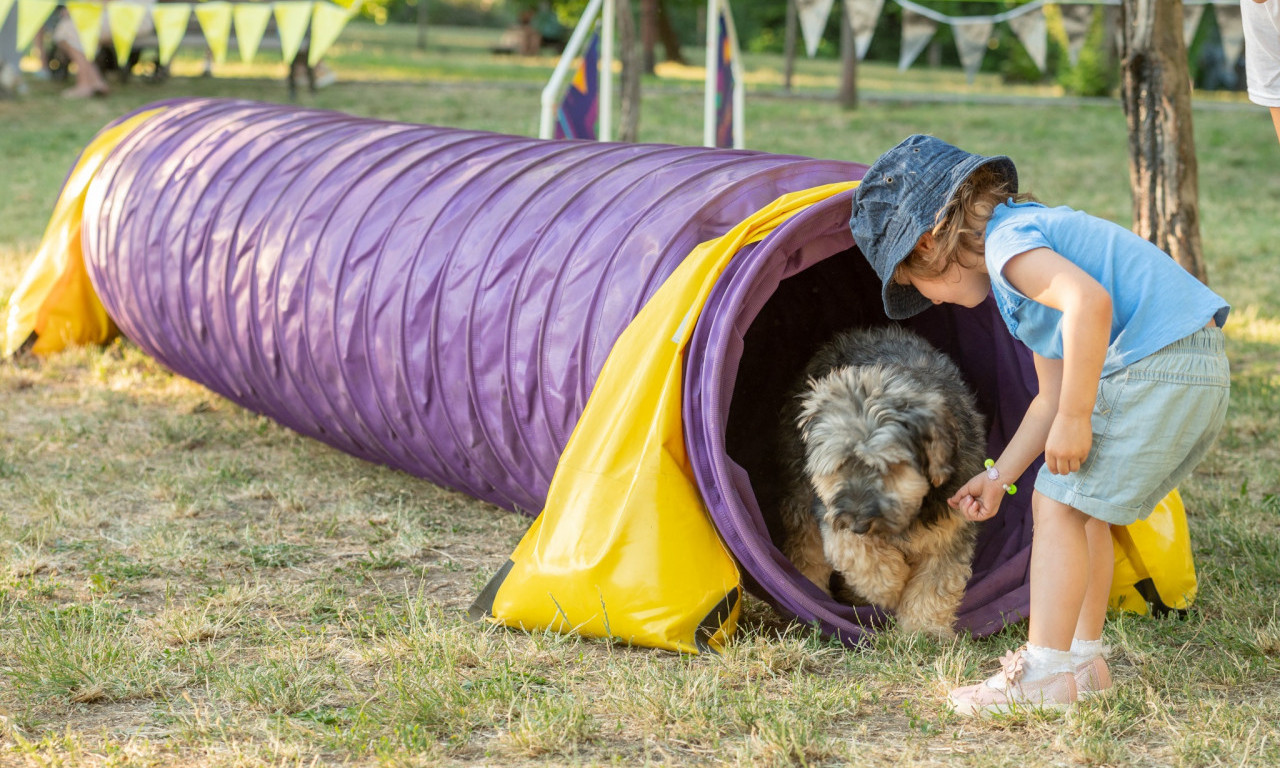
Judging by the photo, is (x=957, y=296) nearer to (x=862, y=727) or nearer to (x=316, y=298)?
(x=862, y=727)

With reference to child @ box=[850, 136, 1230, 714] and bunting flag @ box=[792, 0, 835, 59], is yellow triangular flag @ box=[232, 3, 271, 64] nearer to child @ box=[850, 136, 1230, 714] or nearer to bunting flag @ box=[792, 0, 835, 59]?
bunting flag @ box=[792, 0, 835, 59]

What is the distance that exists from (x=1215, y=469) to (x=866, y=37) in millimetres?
7398

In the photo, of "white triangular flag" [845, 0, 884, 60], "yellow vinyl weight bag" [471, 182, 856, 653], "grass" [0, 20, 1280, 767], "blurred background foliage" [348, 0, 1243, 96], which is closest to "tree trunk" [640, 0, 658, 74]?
"blurred background foliage" [348, 0, 1243, 96]

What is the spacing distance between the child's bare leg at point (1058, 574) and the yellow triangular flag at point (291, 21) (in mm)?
8004

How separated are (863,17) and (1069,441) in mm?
9542

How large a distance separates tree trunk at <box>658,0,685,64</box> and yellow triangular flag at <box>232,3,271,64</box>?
61.8 feet

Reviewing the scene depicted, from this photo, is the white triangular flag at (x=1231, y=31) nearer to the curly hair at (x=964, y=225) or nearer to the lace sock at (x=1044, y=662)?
the curly hair at (x=964, y=225)

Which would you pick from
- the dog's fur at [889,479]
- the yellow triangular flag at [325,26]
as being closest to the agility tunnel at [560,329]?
the dog's fur at [889,479]

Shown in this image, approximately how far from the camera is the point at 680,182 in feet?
14.3

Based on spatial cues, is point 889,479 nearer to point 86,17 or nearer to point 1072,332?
point 1072,332

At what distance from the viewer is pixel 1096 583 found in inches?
132

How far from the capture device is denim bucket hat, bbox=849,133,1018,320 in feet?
10.2

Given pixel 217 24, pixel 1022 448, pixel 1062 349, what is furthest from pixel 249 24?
pixel 1062 349

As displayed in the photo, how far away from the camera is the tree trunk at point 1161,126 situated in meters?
6.62
